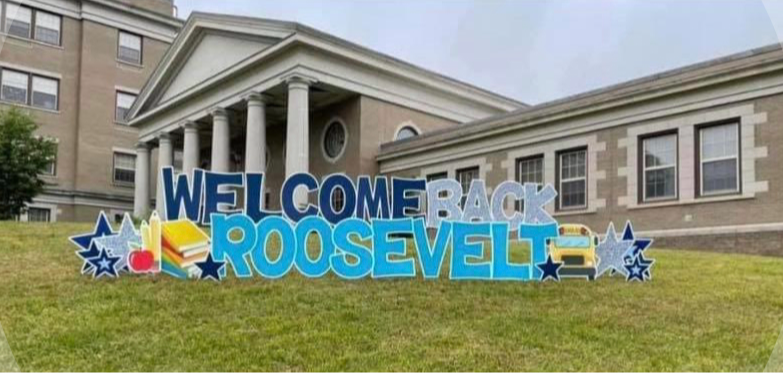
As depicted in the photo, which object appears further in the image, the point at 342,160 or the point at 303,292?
the point at 342,160

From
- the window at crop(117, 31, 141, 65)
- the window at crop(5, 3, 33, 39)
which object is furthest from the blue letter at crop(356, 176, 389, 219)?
the window at crop(117, 31, 141, 65)

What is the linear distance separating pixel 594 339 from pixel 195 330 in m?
4.65

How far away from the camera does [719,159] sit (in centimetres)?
1964

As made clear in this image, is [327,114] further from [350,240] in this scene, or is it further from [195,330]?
[195,330]

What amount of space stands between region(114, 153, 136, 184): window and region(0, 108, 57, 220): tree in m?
10.7

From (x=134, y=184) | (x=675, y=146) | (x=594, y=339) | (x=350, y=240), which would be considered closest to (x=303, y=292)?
(x=350, y=240)

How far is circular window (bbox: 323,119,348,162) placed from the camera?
30453 mm

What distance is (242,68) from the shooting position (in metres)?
30.4

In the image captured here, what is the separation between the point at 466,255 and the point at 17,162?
1032 inches

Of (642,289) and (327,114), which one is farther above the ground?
(327,114)

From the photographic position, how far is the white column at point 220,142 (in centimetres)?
3166

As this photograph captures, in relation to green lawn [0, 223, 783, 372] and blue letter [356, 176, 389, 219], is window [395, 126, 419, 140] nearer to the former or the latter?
blue letter [356, 176, 389, 219]

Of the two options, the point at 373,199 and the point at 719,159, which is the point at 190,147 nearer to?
the point at 719,159

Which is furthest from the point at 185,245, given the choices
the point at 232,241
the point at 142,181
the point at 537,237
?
the point at 142,181
